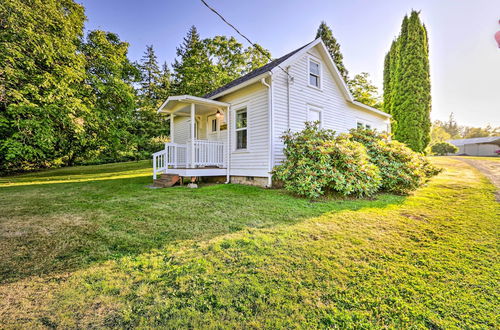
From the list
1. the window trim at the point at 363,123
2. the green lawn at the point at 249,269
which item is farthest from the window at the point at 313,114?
the green lawn at the point at 249,269

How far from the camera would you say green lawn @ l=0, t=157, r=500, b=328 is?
64.0 inches

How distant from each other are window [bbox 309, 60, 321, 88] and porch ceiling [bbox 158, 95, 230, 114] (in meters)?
3.69

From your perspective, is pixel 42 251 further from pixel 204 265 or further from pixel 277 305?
pixel 277 305

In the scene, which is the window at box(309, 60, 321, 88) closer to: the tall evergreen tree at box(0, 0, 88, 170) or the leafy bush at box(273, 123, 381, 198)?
the leafy bush at box(273, 123, 381, 198)

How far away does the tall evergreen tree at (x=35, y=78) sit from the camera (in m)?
9.29

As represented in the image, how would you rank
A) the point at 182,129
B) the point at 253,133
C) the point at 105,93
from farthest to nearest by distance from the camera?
the point at 105,93 → the point at 182,129 → the point at 253,133

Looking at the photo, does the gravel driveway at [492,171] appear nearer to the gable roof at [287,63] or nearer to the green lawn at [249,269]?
the green lawn at [249,269]

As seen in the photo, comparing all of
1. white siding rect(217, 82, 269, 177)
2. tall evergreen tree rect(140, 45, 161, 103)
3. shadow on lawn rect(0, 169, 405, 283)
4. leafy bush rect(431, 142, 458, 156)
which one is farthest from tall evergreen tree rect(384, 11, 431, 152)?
tall evergreen tree rect(140, 45, 161, 103)

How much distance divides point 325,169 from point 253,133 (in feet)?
10.5

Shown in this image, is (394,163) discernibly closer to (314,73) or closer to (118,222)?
(314,73)

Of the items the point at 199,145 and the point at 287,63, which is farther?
the point at 199,145

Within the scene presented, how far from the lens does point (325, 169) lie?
5742 mm

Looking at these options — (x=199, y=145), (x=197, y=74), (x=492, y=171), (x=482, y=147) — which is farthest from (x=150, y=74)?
(x=482, y=147)

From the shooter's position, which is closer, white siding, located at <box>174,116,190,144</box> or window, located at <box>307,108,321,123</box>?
window, located at <box>307,108,321,123</box>
